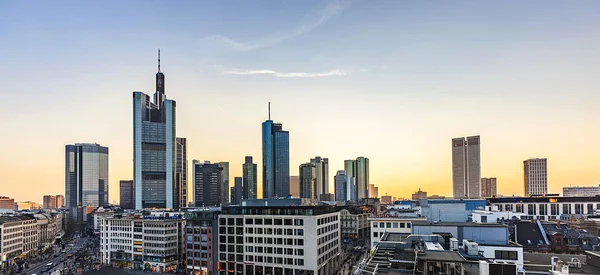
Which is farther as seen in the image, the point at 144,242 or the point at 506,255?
the point at 144,242

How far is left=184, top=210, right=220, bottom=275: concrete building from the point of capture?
101 m

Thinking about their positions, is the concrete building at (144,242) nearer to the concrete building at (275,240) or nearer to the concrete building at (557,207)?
the concrete building at (275,240)

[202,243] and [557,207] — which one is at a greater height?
[557,207]

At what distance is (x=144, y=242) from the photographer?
120 metres

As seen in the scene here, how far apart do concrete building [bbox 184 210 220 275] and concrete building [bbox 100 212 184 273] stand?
1509 cm

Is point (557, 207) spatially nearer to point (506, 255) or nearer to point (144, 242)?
point (506, 255)

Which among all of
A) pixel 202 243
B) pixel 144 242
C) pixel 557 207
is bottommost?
pixel 144 242

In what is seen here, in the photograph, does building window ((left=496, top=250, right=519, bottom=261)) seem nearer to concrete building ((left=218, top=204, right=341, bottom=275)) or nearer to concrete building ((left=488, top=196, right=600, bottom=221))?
concrete building ((left=218, top=204, right=341, bottom=275))

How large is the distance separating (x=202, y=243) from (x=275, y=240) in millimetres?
23587

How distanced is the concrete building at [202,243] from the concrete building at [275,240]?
349cm

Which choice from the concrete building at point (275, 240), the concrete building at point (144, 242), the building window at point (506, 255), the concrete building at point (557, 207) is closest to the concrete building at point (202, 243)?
the concrete building at point (275, 240)

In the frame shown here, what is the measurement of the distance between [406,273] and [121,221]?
119056 millimetres

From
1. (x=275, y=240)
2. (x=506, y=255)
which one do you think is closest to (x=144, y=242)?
(x=275, y=240)

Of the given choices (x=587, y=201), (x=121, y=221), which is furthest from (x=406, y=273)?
(x=587, y=201)
